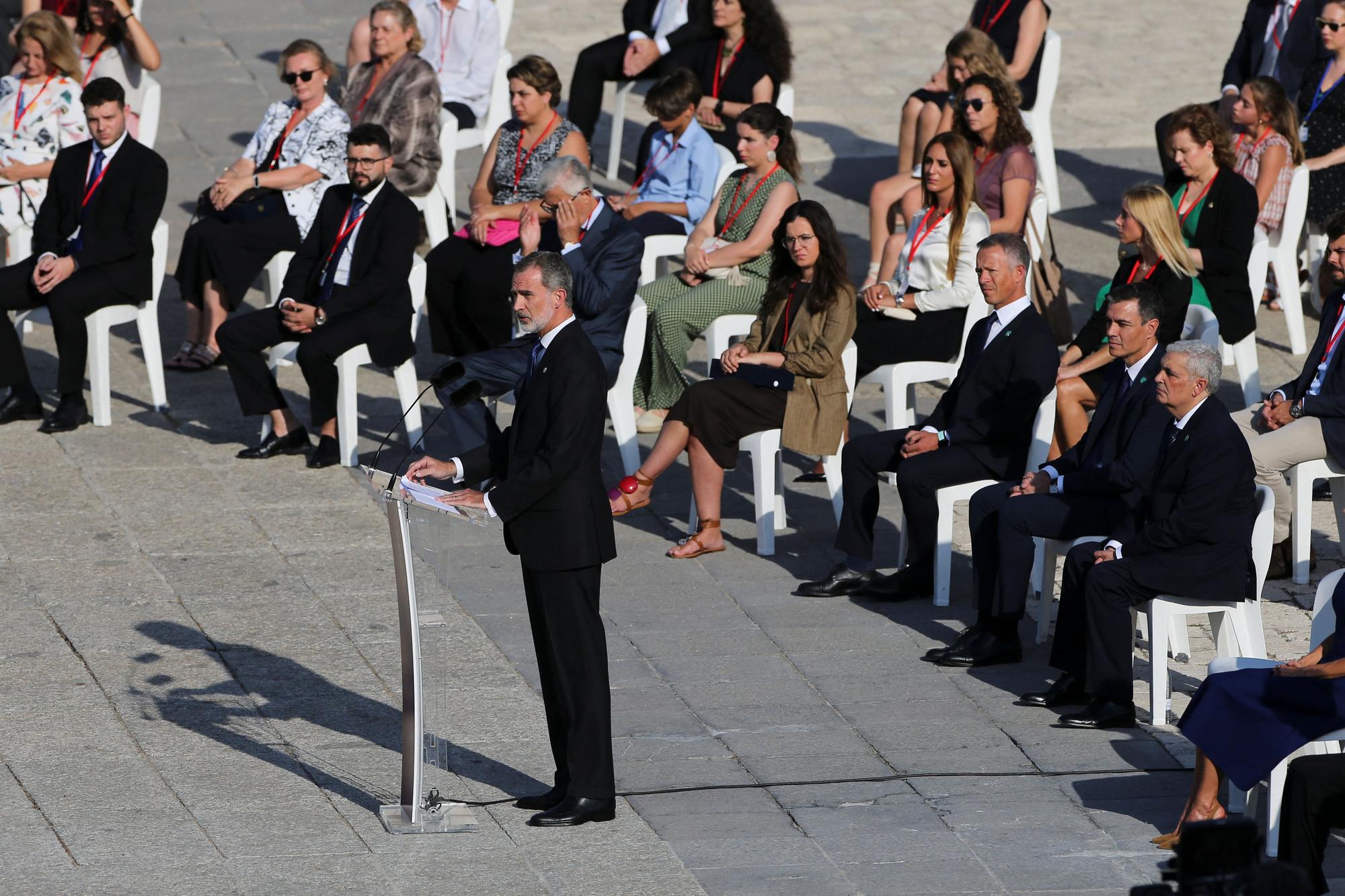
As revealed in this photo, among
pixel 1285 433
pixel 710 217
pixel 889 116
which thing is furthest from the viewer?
pixel 889 116

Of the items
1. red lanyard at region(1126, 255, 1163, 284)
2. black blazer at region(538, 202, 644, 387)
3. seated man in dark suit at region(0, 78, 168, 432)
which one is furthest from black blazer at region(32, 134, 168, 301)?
red lanyard at region(1126, 255, 1163, 284)

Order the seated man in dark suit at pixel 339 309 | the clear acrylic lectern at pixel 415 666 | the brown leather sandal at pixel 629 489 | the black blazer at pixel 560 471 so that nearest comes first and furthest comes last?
the clear acrylic lectern at pixel 415 666 → the black blazer at pixel 560 471 → the brown leather sandal at pixel 629 489 → the seated man in dark suit at pixel 339 309

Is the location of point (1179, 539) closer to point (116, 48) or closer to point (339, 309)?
point (339, 309)

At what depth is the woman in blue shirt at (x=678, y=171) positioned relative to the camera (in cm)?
942

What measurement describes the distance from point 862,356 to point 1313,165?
2.87 metres

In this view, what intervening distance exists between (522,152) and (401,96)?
1.04 m

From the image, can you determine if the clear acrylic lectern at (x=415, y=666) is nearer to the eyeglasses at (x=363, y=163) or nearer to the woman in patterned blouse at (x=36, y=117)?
the eyeglasses at (x=363, y=163)

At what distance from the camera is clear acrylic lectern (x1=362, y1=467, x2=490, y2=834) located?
16.4 feet

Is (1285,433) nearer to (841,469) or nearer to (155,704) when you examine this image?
(841,469)

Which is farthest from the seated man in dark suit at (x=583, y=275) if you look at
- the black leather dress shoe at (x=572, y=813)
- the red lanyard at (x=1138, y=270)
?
the black leather dress shoe at (x=572, y=813)

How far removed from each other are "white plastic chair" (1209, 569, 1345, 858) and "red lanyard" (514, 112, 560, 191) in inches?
188

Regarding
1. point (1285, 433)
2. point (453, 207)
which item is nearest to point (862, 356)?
point (1285, 433)

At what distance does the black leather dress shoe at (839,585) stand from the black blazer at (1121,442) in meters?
0.84

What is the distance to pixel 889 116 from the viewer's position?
13.5 metres
